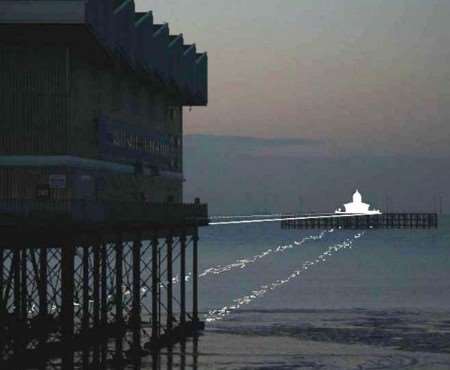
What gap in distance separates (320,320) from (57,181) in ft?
134

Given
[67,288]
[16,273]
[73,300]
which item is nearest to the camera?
[67,288]

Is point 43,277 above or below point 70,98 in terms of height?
below

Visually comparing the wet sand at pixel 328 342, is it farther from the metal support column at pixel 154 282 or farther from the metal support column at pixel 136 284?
the metal support column at pixel 136 284

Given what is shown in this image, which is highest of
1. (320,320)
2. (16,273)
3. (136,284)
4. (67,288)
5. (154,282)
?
(16,273)

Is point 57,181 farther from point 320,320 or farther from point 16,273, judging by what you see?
point 320,320

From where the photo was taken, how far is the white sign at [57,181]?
53594 mm

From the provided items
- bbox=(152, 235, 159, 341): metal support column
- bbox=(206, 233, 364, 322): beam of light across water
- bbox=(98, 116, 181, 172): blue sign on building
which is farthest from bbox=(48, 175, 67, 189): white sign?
bbox=(206, 233, 364, 322): beam of light across water

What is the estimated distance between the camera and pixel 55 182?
176ft

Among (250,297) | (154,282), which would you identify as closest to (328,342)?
(154,282)

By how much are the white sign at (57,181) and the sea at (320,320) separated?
1016 centimetres

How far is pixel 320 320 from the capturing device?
91.0m

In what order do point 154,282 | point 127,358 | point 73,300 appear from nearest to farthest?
1. point 73,300
2. point 127,358
3. point 154,282

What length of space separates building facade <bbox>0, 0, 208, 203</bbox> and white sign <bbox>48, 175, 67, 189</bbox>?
4 centimetres

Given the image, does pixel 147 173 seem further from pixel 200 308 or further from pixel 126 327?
pixel 200 308
